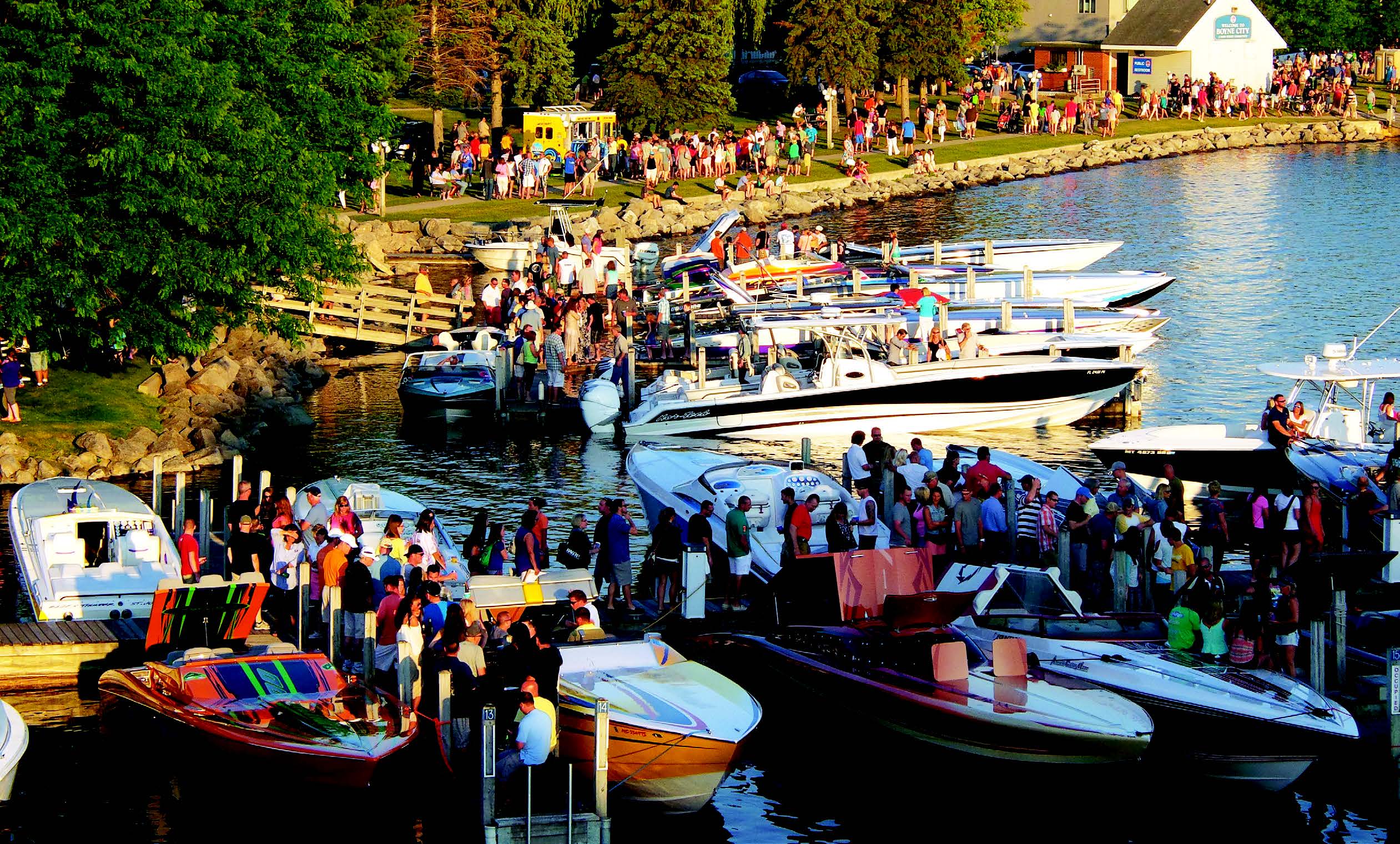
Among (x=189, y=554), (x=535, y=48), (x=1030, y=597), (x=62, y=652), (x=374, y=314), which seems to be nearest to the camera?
(x=1030, y=597)

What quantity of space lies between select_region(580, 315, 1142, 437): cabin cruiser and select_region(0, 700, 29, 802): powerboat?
57.5ft

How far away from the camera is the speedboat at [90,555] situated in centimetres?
2275

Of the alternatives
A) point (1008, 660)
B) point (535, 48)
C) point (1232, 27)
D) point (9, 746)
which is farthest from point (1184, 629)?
point (1232, 27)

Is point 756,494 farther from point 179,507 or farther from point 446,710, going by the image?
point 179,507

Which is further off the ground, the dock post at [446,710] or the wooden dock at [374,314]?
the wooden dock at [374,314]

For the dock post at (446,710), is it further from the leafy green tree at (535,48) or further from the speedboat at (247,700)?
the leafy green tree at (535,48)

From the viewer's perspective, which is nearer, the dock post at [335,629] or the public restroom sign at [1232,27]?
the dock post at [335,629]

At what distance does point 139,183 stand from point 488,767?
2014cm

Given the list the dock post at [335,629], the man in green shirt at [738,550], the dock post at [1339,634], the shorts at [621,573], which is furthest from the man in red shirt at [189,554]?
the dock post at [1339,634]

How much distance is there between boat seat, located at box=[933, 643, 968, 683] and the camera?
18719 mm

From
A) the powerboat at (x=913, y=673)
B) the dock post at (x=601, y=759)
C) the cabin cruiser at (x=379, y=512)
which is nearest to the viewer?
the dock post at (x=601, y=759)

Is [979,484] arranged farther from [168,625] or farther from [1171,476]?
[168,625]

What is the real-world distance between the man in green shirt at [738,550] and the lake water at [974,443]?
84.7 inches

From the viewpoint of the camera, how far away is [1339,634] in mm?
19141
